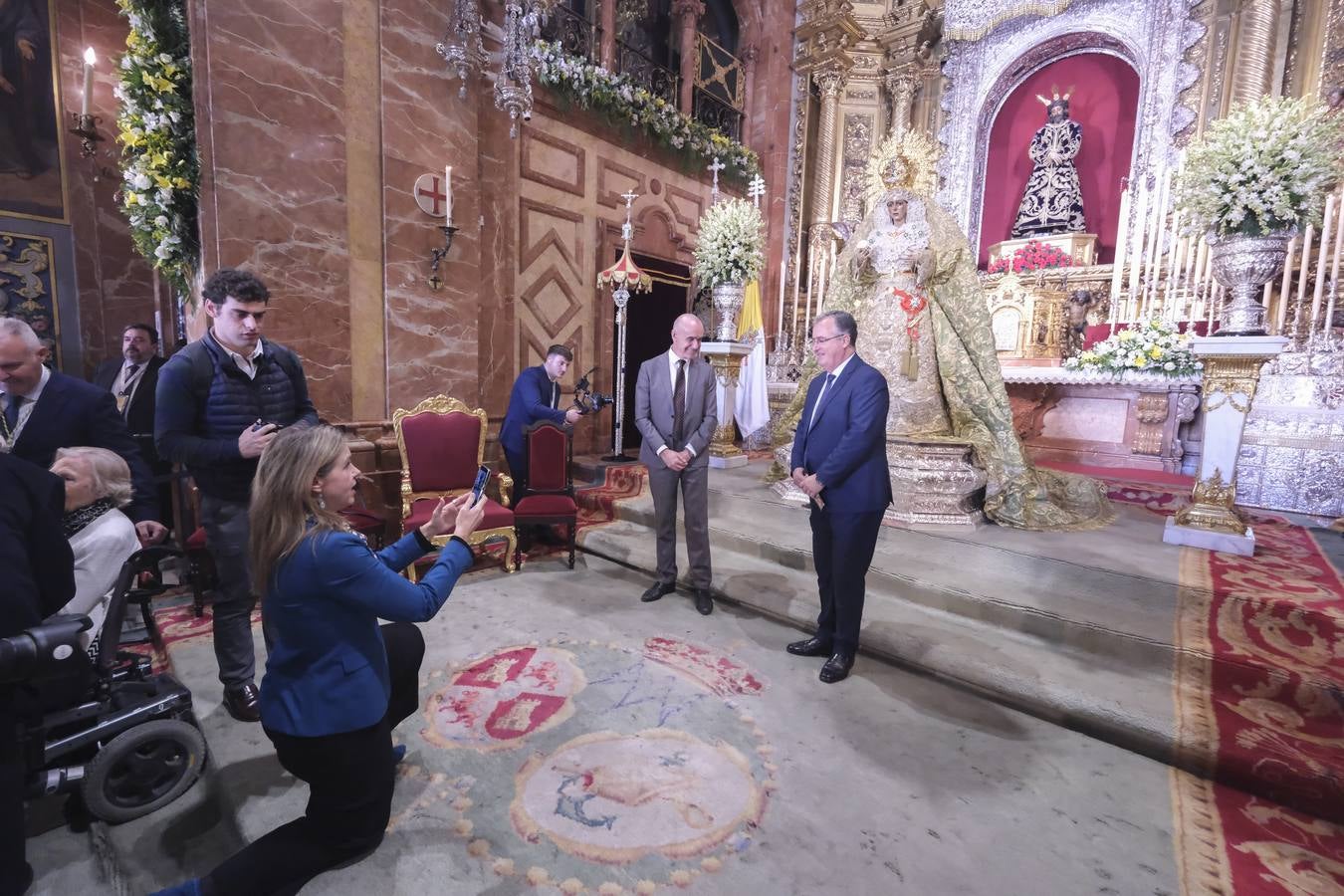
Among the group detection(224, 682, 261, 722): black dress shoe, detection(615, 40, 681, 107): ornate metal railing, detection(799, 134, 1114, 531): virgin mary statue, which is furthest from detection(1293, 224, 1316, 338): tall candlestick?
detection(224, 682, 261, 722): black dress shoe

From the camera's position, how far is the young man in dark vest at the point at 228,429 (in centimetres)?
243

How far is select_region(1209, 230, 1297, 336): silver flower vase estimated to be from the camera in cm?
374

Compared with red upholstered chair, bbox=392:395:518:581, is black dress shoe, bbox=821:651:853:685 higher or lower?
lower

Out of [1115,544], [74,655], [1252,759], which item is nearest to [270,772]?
[74,655]

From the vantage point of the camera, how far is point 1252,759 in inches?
89.8

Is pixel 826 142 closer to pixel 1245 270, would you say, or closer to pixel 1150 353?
pixel 1150 353

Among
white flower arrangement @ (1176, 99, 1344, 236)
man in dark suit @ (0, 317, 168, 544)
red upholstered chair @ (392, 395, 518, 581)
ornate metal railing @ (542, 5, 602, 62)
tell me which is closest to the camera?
man in dark suit @ (0, 317, 168, 544)

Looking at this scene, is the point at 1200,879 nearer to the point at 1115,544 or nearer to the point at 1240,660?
the point at 1240,660

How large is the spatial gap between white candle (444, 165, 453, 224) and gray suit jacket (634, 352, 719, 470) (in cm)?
255

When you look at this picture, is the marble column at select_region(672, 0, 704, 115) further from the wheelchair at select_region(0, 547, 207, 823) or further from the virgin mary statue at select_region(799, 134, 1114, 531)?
the wheelchair at select_region(0, 547, 207, 823)

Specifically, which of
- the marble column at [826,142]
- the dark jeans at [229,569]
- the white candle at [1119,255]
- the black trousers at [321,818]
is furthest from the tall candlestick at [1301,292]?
the dark jeans at [229,569]

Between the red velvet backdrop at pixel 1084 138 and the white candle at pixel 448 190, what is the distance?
26.0 ft

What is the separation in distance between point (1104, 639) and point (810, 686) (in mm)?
1484

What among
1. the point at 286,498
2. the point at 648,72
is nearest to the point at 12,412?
the point at 286,498
